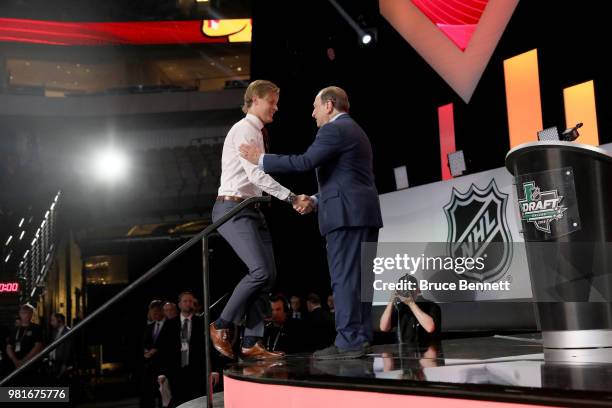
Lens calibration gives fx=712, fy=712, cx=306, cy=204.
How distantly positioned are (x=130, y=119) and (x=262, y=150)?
17826 mm

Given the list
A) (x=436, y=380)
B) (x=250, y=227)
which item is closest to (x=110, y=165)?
(x=250, y=227)

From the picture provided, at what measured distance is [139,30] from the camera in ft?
73.9

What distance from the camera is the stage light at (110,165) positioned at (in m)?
19.6

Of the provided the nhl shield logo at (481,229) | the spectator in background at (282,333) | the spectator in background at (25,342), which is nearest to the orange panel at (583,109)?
the nhl shield logo at (481,229)

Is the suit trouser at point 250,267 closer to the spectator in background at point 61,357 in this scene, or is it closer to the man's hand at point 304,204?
the man's hand at point 304,204

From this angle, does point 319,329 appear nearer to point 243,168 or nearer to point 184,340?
point 184,340

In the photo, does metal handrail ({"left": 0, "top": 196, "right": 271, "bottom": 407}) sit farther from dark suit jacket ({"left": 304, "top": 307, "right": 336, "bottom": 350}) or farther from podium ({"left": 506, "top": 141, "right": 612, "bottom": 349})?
dark suit jacket ({"left": 304, "top": 307, "right": 336, "bottom": 350})

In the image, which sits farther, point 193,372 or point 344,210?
point 193,372

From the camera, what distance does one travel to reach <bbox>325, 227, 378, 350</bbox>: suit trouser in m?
3.32

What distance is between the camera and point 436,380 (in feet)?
7.38

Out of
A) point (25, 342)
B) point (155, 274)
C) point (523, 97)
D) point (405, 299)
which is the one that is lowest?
point (25, 342)

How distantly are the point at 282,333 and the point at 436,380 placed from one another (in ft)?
10.0

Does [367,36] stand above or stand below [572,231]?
above

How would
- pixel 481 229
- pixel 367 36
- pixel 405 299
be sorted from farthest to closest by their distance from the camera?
1. pixel 367 36
2. pixel 481 229
3. pixel 405 299
